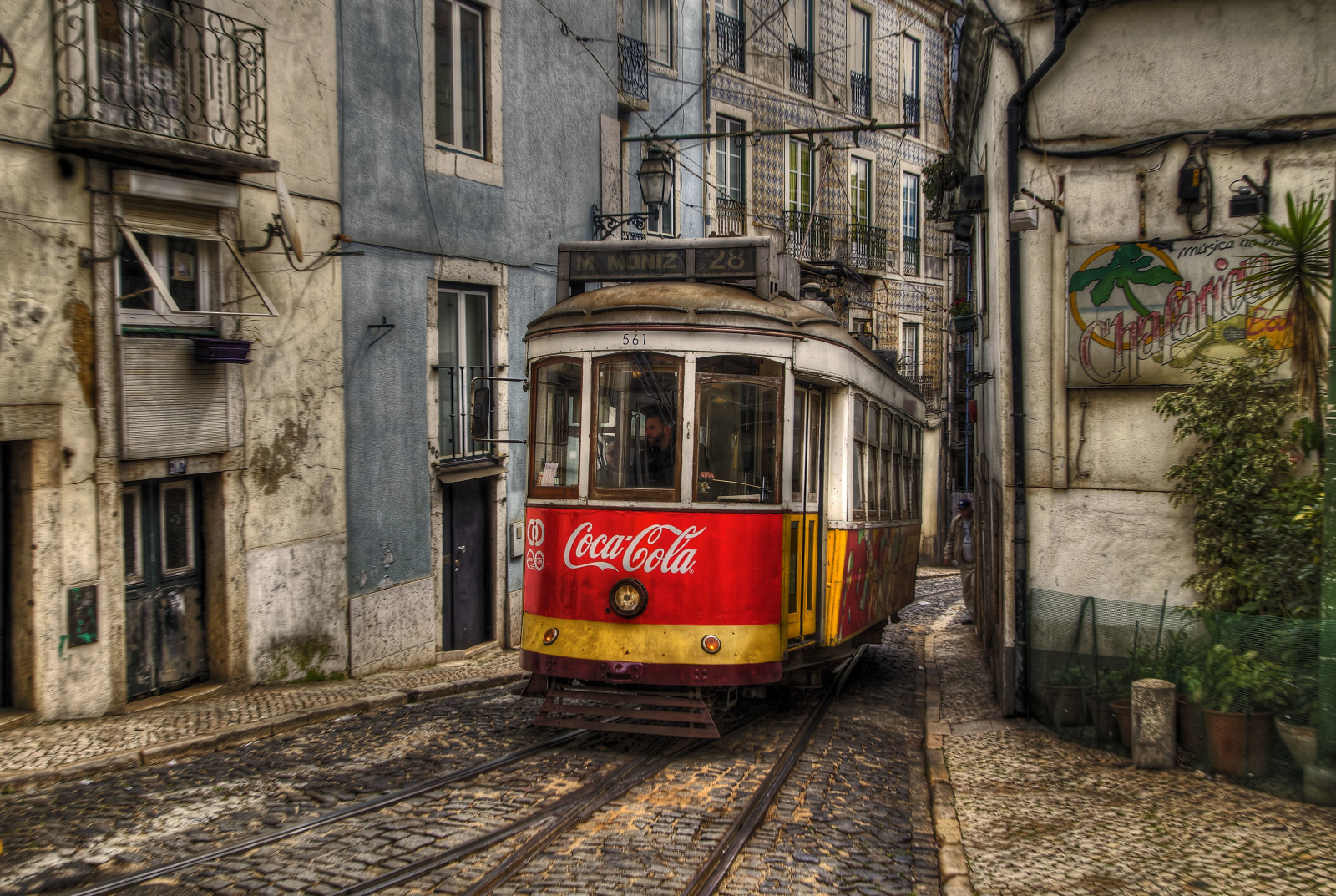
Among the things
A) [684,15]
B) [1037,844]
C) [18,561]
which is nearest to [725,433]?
[1037,844]

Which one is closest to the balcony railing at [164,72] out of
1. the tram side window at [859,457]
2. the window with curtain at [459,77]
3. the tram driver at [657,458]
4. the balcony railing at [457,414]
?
the window with curtain at [459,77]

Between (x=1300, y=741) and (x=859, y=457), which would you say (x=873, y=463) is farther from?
(x=1300, y=741)

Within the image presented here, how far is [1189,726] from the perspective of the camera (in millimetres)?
7238

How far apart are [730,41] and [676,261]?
14.3m

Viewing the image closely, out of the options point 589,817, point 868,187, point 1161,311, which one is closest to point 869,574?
point 1161,311

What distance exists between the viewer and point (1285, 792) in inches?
262

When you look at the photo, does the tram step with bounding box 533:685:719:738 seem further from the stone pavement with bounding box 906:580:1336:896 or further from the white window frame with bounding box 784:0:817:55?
the white window frame with bounding box 784:0:817:55

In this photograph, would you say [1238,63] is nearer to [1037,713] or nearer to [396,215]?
[1037,713]

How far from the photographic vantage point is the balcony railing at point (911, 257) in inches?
1037

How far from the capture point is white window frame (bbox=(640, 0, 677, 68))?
1836 centimetres

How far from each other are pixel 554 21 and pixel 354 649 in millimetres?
8597

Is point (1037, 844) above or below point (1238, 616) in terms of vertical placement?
below

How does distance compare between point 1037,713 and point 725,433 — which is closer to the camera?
point 725,433

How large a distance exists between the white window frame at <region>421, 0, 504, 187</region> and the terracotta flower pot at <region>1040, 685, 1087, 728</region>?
27.7ft
